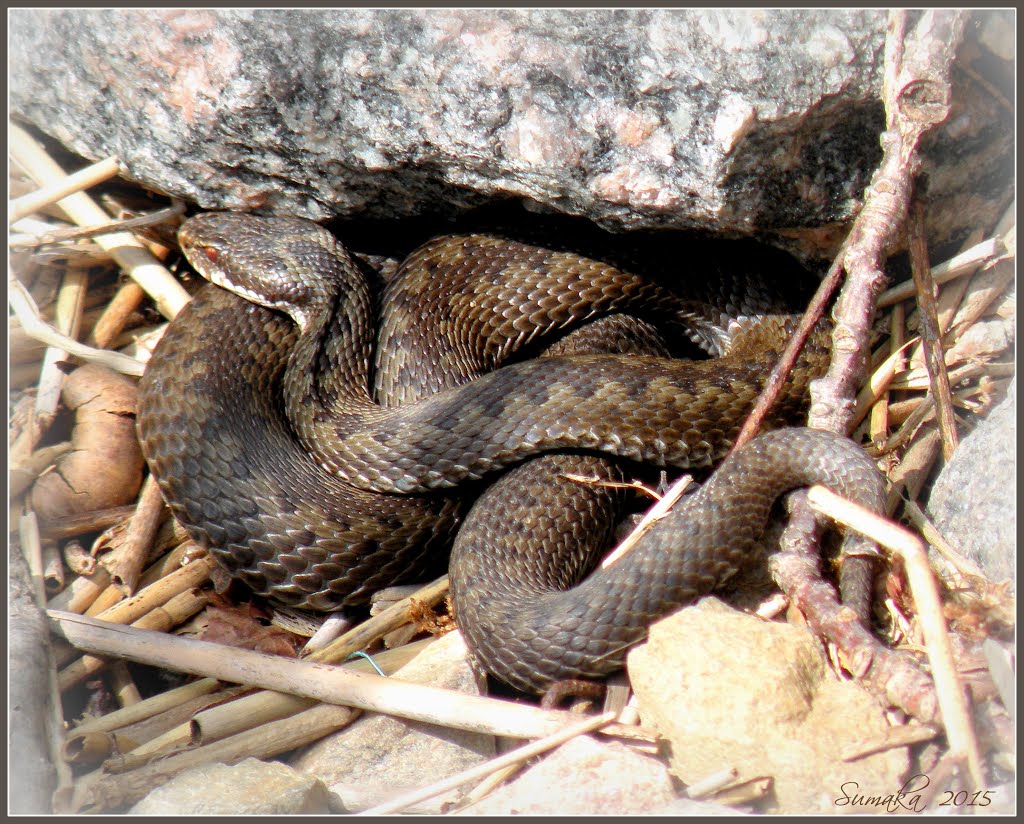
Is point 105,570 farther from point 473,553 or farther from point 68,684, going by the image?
point 473,553

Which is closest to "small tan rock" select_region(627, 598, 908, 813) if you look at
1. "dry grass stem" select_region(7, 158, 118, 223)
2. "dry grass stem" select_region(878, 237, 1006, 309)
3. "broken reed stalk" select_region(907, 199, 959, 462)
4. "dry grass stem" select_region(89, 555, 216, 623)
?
"broken reed stalk" select_region(907, 199, 959, 462)

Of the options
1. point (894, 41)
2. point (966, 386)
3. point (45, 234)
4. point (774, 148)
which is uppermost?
point (894, 41)

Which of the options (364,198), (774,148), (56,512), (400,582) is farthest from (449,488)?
(774,148)

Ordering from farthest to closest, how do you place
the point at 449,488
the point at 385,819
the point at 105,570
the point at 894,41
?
1. the point at 449,488
2. the point at 105,570
3. the point at 894,41
4. the point at 385,819

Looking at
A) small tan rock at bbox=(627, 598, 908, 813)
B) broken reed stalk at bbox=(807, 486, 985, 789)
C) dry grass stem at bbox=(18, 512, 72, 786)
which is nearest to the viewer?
broken reed stalk at bbox=(807, 486, 985, 789)

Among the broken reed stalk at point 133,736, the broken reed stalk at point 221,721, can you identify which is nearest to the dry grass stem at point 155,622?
the broken reed stalk at point 133,736

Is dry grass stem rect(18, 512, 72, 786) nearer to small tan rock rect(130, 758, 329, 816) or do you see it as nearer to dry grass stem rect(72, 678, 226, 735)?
dry grass stem rect(72, 678, 226, 735)

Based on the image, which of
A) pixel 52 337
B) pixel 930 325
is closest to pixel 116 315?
pixel 52 337
